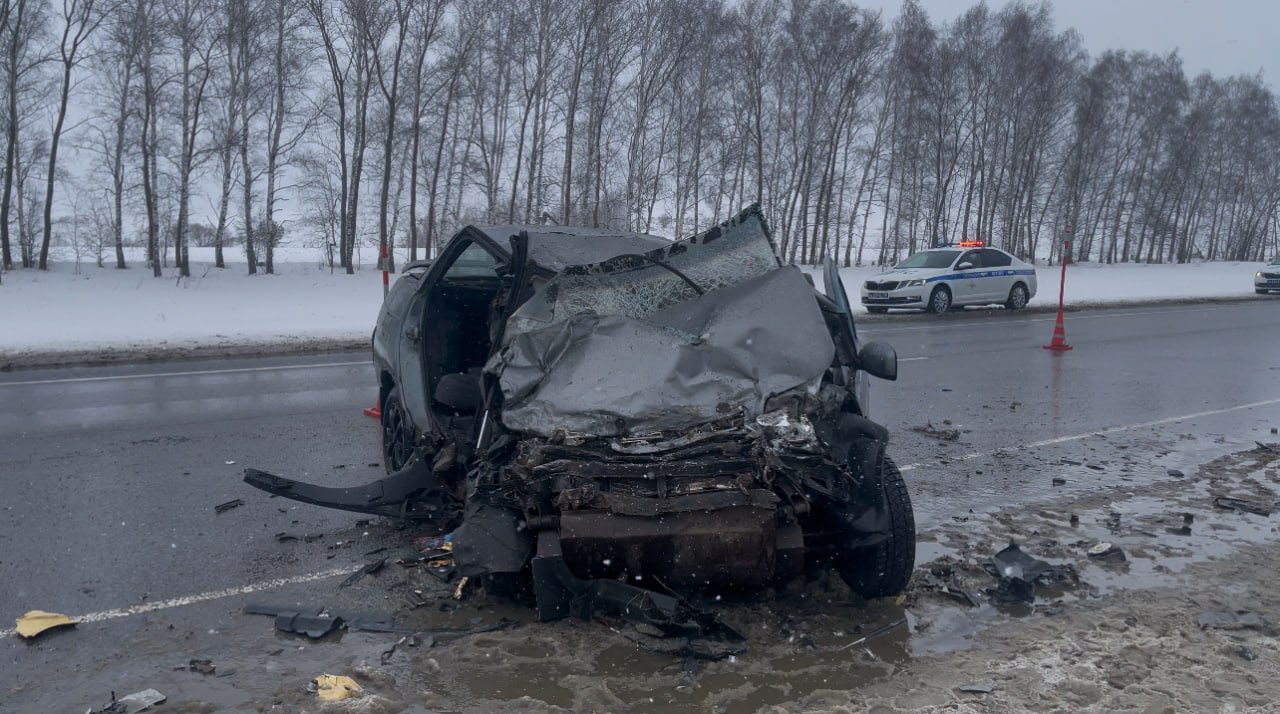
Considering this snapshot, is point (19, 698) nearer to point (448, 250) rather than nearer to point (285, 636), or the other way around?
point (285, 636)

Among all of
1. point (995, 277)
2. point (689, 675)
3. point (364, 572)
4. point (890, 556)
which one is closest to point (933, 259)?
point (995, 277)

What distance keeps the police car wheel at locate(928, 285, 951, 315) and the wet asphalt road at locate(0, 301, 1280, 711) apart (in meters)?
8.09

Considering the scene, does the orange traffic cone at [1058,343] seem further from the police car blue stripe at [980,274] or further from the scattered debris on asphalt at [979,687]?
the scattered debris on asphalt at [979,687]

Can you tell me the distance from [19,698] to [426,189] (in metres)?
42.7

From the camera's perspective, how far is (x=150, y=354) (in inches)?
571

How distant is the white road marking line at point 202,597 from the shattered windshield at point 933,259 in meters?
22.1

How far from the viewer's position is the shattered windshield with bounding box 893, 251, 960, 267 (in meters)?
24.9

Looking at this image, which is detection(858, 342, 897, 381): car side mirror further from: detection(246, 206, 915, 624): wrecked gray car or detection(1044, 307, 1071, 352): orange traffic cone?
detection(1044, 307, 1071, 352): orange traffic cone

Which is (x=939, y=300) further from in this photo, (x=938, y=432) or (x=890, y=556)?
(x=890, y=556)

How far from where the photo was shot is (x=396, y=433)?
6277mm

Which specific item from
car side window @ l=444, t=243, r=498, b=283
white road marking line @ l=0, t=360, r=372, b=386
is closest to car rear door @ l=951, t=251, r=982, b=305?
white road marking line @ l=0, t=360, r=372, b=386

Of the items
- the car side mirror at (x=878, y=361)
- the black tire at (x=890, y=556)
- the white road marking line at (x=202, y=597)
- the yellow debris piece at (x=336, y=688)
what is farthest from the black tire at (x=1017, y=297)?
the yellow debris piece at (x=336, y=688)

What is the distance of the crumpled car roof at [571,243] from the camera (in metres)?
5.14

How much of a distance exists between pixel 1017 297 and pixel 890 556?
23706 millimetres
